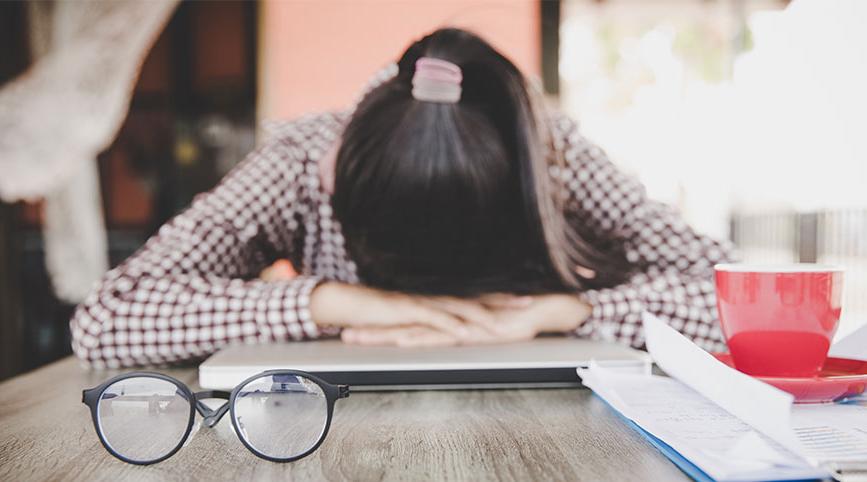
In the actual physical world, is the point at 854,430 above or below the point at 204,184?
below

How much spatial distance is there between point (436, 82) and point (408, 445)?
0.48 metres

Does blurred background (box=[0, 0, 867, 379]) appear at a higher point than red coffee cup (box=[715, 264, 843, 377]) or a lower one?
higher

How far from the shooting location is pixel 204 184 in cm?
270

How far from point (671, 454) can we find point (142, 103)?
2.77 meters

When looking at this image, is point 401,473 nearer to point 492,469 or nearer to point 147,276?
point 492,469

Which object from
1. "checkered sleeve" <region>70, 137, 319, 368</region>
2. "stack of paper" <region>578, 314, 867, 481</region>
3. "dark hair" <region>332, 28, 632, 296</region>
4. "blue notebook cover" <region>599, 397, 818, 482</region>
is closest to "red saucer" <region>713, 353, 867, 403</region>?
"stack of paper" <region>578, 314, 867, 481</region>

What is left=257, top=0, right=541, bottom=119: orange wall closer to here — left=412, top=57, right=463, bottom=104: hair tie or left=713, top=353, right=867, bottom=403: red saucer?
left=412, top=57, right=463, bottom=104: hair tie

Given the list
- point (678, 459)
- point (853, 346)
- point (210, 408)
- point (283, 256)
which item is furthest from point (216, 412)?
point (283, 256)

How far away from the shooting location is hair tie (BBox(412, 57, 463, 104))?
0.77m

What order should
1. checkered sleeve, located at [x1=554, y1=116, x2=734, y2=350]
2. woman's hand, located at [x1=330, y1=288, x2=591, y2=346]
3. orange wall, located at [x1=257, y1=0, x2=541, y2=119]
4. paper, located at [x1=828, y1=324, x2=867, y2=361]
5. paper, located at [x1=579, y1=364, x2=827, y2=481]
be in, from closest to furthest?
paper, located at [x1=579, y1=364, x2=827, y2=481] < paper, located at [x1=828, y1=324, x2=867, y2=361] < woman's hand, located at [x1=330, y1=288, x2=591, y2=346] < checkered sleeve, located at [x1=554, y1=116, x2=734, y2=350] < orange wall, located at [x1=257, y1=0, x2=541, y2=119]

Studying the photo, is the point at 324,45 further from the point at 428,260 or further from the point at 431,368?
the point at 431,368

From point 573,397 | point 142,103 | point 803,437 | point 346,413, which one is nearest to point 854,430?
point 803,437

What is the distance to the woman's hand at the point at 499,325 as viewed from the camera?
745 mm

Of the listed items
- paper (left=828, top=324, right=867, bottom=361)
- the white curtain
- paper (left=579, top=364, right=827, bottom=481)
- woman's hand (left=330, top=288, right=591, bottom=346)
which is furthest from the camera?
the white curtain
